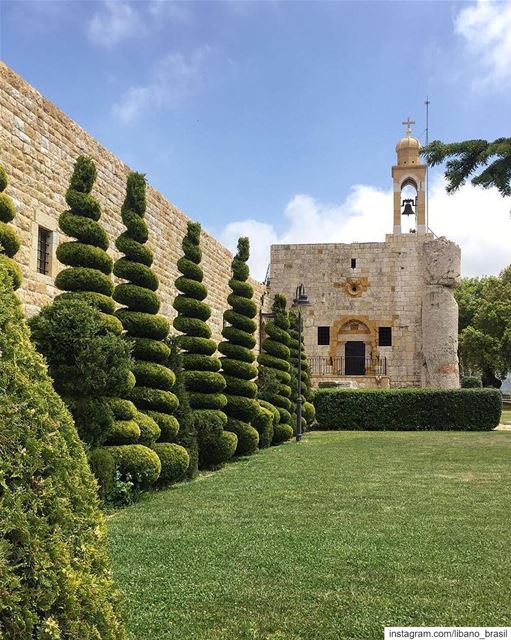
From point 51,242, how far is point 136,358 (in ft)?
7.57

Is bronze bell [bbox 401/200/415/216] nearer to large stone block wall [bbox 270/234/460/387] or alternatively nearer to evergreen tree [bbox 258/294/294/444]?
large stone block wall [bbox 270/234/460/387]

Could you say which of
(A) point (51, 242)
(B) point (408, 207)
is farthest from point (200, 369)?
(B) point (408, 207)

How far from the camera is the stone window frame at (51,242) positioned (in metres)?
8.80

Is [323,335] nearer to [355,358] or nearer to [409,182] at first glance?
[355,358]

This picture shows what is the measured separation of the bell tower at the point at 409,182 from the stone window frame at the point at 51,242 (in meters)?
21.4

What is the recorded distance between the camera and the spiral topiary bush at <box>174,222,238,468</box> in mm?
10203

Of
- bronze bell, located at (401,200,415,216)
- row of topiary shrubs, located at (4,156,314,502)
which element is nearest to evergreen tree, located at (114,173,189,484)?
row of topiary shrubs, located at (4,156,314,502)

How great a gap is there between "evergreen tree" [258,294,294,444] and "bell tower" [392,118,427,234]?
14.1 metres

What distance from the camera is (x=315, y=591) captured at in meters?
4.06

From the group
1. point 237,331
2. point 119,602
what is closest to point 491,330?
point 237,331

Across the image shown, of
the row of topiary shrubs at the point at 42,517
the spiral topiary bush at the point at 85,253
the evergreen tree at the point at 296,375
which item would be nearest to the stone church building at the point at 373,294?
the evergreen tree at the point at 296,375

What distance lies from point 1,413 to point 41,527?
323mm

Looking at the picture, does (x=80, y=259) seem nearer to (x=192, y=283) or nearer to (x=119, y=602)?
(x=192, y=283)

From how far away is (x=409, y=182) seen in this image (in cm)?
2950
